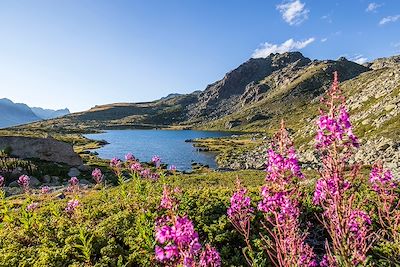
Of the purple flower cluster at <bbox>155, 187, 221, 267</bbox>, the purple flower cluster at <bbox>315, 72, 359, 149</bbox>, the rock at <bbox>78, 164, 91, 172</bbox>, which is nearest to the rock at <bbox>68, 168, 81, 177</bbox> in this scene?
the rock at <bbox>78, 164, 91, 172</bbox>

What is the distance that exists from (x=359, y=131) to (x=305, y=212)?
57.5 metres

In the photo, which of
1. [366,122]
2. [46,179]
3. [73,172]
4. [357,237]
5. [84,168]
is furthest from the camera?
[366,122]

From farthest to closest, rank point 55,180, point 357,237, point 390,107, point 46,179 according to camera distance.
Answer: point 390,107 < point 55,180 < point 46,179 < point 357,237

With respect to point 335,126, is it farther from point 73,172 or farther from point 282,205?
point 73,172

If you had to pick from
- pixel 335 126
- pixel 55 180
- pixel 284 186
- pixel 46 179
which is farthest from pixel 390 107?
pixel 335 126

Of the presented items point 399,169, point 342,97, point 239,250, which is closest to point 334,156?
point 342,97

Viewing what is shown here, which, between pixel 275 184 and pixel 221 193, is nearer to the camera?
pixel 275 184

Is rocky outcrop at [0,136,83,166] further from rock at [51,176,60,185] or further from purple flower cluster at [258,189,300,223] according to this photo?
purple flower cluster at [258,189,300,223]

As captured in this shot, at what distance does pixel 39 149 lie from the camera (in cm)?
4816

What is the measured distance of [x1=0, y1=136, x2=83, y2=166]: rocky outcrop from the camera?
47125 millimetres

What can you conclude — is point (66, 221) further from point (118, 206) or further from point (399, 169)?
point (399, 169)

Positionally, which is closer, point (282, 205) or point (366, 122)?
point (282, 205)

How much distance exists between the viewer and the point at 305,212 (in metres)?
12.4

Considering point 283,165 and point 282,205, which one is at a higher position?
point 283,165
